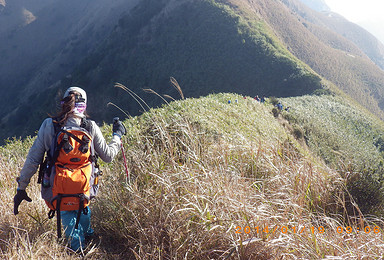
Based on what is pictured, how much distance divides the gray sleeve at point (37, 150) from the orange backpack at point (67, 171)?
72 millimetres

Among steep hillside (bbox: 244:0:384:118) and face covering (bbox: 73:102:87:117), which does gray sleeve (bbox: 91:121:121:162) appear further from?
steep hillside (bbox: 244:0:384:118)

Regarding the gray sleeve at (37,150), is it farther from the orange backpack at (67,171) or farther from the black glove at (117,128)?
the black glove at (117,128)

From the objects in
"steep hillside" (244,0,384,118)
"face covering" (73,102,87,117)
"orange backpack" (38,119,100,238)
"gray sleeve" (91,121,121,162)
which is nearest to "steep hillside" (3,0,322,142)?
"steep hillside" (244,0,384,118)

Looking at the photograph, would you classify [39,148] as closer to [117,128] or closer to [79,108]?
[79,108]

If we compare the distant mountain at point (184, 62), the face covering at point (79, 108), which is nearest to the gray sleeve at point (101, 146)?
the face covering at point (79, 108)

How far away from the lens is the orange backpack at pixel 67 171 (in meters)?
2.08

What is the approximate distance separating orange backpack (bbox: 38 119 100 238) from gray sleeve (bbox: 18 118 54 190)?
72mm

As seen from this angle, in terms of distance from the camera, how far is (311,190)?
9.07 ft

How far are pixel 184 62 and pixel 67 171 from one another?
138 ft

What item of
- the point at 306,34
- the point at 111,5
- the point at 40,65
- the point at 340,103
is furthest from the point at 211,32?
the point at 40,65

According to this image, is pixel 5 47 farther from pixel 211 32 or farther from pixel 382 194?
pixel 382 194

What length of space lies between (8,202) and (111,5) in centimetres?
9318

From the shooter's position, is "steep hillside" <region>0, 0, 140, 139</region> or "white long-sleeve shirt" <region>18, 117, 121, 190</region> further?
"steep hillside" <region>0, 0, 140, 139</region>

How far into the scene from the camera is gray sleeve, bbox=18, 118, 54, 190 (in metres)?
2.21
